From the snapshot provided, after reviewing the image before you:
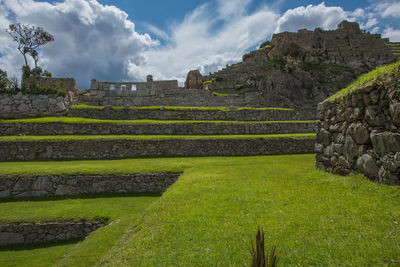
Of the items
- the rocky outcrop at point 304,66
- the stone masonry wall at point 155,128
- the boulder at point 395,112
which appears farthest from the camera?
the rocky outcrop at point 304,66

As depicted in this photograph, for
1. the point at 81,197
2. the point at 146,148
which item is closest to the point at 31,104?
the point at 146,148

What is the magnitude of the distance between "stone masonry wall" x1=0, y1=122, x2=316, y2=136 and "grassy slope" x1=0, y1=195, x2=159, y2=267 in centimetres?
→ 743

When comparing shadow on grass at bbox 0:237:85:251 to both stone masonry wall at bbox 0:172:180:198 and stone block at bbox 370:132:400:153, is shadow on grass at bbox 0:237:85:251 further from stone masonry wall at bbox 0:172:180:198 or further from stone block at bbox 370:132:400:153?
stone block at bbox 370:132:400:153

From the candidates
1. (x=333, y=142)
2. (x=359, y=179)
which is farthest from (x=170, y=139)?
(x=359, y=179)

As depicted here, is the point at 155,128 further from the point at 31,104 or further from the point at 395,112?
the point at 395,112

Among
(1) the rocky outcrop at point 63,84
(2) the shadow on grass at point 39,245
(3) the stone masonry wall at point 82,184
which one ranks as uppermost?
(1) the rocky outcrop at point 63,84

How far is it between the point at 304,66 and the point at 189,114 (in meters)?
25.3

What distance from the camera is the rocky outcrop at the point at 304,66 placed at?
27.0 metres

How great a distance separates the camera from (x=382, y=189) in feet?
12.8

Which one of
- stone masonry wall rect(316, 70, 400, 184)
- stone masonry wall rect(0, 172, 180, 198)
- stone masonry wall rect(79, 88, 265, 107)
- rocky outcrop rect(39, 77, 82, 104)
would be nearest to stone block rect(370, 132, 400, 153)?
stone masonry wall rect(316, 70, 400, 184)

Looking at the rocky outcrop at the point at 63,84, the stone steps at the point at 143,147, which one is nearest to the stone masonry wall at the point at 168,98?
the rocky outcrop at the point at 63,84

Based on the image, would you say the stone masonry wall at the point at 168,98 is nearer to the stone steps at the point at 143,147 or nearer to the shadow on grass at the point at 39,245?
the stone steps at the point at 143,147

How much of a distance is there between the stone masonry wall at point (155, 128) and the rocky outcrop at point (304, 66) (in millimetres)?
9516

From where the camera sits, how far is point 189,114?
59.9 feet
